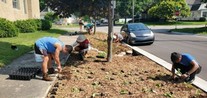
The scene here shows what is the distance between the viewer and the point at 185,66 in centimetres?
680

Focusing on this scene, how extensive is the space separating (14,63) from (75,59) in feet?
6.76

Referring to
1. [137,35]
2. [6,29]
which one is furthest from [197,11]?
[6,29]

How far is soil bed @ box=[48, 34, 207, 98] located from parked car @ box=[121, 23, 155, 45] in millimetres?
7533

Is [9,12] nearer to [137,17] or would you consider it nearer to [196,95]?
[196,95]

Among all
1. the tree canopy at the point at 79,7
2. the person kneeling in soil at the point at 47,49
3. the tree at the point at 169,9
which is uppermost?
the tree at the point at 169,9

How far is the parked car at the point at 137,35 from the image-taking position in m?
16.8

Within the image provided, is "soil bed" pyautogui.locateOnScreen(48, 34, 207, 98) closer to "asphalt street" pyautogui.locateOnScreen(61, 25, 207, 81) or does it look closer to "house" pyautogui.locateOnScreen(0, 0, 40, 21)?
"asphalt street" pyautogui.locateOnScreen(61, 25, 207, 81)

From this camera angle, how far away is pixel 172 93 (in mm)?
5902

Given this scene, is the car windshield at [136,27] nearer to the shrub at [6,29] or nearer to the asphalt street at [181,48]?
the asphalt street at [181,48]

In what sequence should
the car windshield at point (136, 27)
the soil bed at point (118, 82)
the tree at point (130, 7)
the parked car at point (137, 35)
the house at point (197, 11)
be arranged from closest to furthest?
1. the soil bed at point (118, 82)
2. the parked car at point (137, 35)
3. the car windshield at point (136, 27)
4. the tree at point (130, 7)
5. the house at point (197, 11)

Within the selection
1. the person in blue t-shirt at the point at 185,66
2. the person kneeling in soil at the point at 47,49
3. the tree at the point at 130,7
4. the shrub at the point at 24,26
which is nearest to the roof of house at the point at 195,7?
the tree at the point at 130,7

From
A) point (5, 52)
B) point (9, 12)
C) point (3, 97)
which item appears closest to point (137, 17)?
point (9, 12)

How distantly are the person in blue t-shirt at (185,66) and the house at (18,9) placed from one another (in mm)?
16489

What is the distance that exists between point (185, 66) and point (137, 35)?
1022 centimetres
